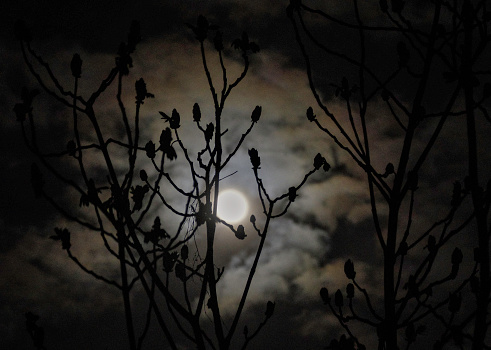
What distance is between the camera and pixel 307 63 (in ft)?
9.40

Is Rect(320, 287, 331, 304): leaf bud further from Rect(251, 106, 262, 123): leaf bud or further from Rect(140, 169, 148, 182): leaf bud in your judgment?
Rect(140, 169, 148, 182): leaf bud

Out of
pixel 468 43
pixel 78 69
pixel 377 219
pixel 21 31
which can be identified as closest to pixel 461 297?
pixel 377 219

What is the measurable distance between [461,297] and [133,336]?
9.02 feet

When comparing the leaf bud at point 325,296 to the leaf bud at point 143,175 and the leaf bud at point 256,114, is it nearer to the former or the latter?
the leaf bud at point 256,114

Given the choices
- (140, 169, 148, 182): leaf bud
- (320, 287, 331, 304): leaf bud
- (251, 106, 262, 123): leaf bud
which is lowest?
(320, 287, 331, 304): leaf bud

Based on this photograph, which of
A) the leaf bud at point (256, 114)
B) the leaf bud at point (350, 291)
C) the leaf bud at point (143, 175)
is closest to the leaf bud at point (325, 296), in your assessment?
the leaf bud at point (350, 291)

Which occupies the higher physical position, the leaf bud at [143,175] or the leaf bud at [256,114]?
the leaf bud at [256,114]

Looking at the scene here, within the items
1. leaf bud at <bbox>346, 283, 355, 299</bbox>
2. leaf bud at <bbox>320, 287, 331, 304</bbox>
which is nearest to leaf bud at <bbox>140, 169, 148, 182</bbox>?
leaf bud at <bbox>320, 287, 331, 304</bbox>

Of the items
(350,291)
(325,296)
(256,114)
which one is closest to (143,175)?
(256,114)

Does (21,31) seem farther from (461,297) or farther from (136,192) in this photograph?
(461,297)

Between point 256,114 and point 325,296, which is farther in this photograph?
point 325,296

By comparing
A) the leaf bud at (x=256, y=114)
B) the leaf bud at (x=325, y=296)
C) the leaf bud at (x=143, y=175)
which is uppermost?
the leaf bud at (x=256, y=114)

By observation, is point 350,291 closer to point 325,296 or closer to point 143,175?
point 325,296

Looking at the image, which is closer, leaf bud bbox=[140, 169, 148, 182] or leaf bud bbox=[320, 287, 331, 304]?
leaf bud bbox=[140, 169, 148, 182]
